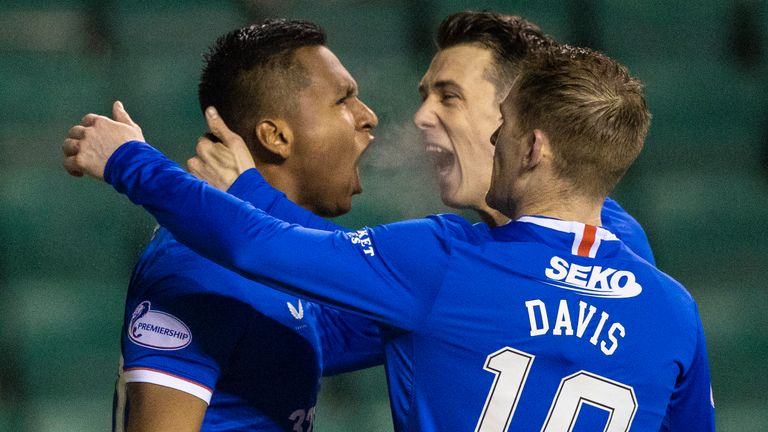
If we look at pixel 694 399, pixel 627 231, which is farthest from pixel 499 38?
pixel 694 399

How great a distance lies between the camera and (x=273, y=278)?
4.81 feet

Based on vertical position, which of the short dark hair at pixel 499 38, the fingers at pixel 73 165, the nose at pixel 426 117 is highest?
the short dark hair at pixel 499 38

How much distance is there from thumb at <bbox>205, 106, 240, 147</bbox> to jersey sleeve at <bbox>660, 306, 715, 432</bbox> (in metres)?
0.89

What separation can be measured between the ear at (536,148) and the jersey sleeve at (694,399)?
1.27ft

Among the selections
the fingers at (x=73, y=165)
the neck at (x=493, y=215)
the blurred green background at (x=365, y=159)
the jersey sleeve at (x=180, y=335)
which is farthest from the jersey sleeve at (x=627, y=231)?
the blurred green background at (x=365, y=159)

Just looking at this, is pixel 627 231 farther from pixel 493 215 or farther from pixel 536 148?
pixel 536 148

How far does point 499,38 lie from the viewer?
8.40 ft

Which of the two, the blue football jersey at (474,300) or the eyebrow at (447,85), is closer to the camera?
the blue football jersey at (474,300)

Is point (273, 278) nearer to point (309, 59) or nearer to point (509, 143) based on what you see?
point (509, 143)

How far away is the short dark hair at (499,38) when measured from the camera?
2512 mm

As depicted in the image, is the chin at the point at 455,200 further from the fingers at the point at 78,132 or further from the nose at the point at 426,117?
→ the fingers at the point at 78,132

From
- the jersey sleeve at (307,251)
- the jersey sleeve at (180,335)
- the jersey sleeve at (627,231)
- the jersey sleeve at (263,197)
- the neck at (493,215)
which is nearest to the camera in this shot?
the jersey sleeve at (307,251)

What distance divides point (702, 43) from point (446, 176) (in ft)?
8.36

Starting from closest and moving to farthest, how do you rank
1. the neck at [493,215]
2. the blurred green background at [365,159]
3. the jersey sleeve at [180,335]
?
the jersey sleeve at [180,335] < the neck at [493,215] < the blurred green background at [365,159]
